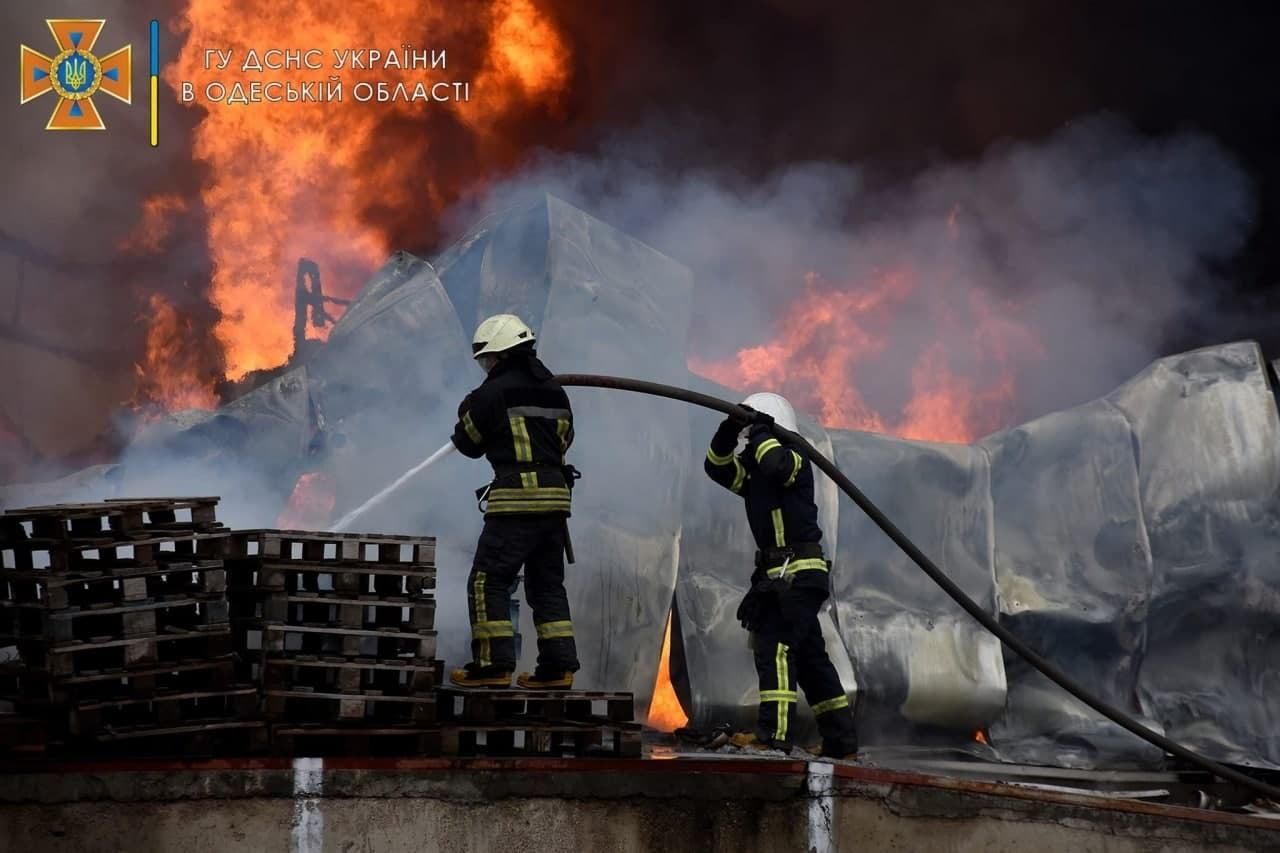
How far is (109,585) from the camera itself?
548 centimetres

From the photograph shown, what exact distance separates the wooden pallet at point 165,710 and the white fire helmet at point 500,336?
6.50ft

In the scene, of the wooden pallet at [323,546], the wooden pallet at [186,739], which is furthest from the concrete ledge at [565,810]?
the wooden pallet at [323,546]

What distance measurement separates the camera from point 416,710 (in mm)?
5625

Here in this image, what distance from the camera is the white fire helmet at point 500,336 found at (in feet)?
22.0

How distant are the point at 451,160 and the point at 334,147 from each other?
3.12 feet

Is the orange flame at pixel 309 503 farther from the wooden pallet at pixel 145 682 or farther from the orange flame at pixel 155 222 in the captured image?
the orange flame at pixel 155 222

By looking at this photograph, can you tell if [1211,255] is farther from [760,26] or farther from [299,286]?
[299,286]

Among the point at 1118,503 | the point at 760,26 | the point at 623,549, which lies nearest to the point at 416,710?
the point at 623,549

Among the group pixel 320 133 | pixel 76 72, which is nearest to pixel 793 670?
pixel 320 133

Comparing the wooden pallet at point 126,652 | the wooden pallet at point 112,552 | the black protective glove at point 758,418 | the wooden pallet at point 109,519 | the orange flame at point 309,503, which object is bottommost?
the wooden pallet at point 126,652

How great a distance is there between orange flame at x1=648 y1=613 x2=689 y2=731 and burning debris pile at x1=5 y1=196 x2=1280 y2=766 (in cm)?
12

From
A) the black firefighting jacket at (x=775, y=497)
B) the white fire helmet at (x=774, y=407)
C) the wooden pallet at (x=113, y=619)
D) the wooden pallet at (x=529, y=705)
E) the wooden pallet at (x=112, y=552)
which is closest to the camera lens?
the wooden pallet at (x=113, y=619)

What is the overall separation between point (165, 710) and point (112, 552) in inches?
25.0

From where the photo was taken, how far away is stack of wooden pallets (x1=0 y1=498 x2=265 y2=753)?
5.20m
